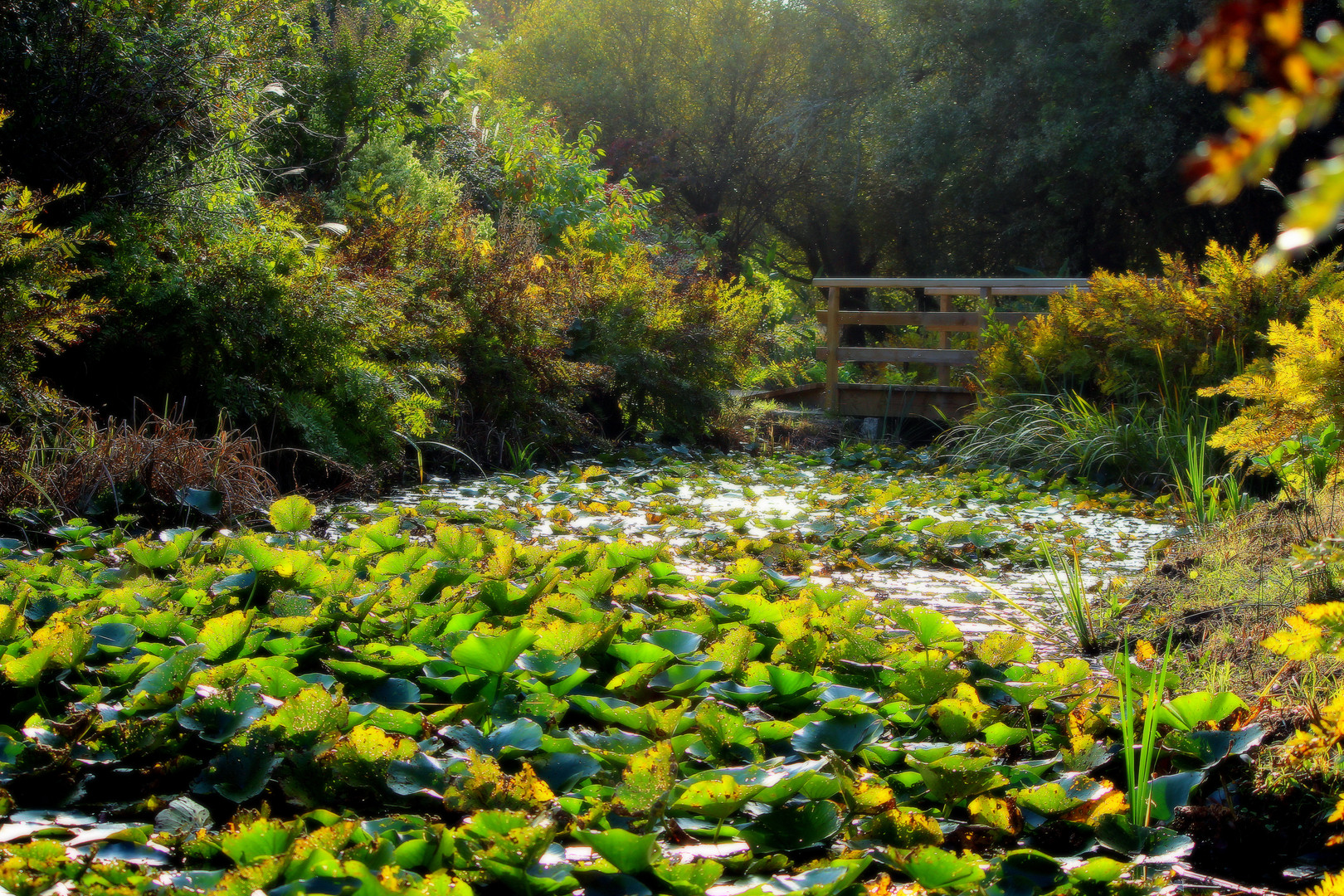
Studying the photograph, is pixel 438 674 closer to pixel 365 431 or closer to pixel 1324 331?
pixel 1324 331

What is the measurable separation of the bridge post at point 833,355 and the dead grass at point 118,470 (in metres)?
5.80

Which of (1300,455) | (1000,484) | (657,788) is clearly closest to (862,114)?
(1000,484)

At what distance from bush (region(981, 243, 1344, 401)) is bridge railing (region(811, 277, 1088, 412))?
0.84 m

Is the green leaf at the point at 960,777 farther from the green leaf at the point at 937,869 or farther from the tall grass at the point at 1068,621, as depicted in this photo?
the tall grass at the point at 1068,621

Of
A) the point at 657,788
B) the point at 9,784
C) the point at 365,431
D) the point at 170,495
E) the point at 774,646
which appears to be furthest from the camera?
the point at 365,431

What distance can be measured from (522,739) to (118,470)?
2793 mm

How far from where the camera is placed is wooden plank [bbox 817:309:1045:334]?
27.1ft

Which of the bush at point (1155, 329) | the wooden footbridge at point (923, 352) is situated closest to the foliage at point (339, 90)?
the wooden footbridge at point (923, 352)

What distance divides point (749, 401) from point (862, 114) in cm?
766

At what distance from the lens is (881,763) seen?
73.2 inches

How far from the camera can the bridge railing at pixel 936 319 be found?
8228mm

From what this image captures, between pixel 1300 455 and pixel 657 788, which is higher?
pixel 1300 455

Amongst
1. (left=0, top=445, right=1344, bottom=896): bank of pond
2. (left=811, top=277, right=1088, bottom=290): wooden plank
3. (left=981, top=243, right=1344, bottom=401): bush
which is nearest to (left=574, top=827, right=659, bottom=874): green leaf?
(left=0, top=445, right=1344, bottom=896): bank of pond

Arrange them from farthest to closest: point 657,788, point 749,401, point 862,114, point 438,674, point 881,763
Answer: point 862,114, point 749,401, point 438,674, point 881,763, point 657,788
